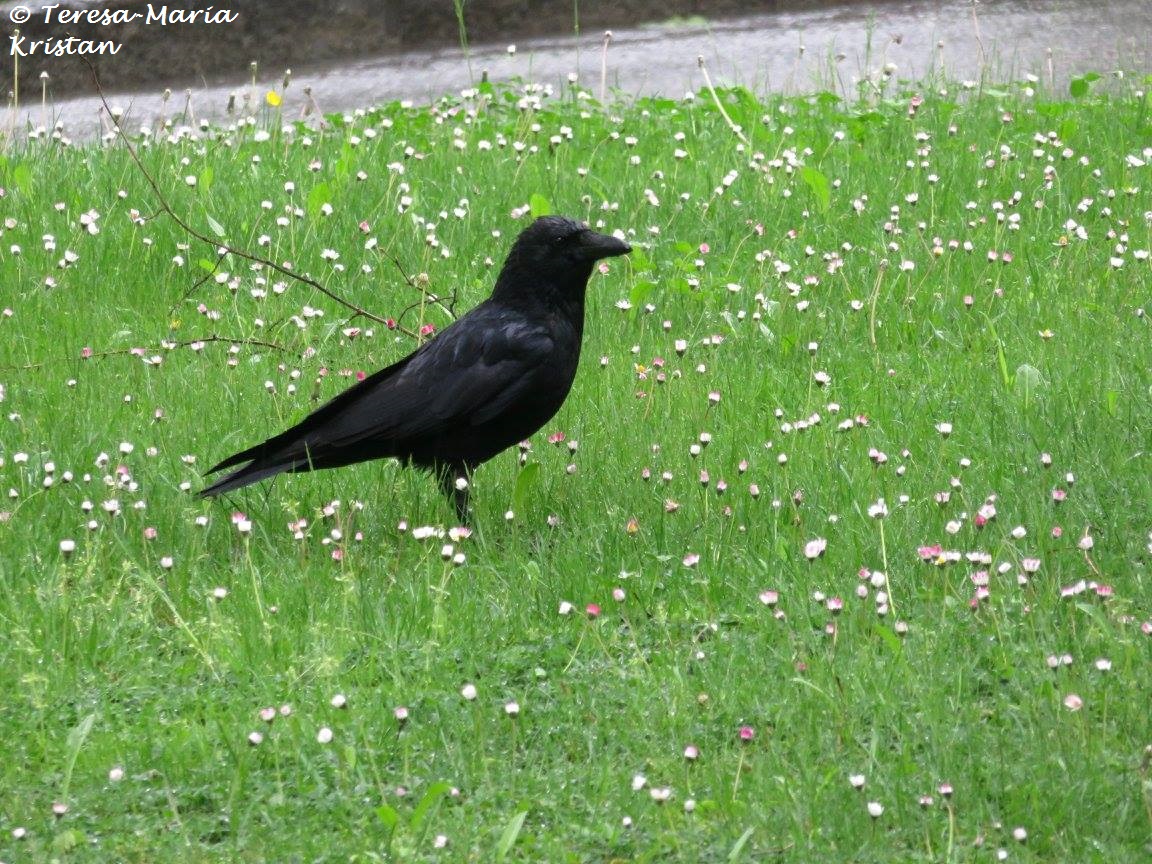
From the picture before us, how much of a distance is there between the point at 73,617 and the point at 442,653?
996mm

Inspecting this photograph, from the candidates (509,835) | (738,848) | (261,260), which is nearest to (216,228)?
(261,260)

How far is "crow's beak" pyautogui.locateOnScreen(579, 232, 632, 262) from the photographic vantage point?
5.61 m

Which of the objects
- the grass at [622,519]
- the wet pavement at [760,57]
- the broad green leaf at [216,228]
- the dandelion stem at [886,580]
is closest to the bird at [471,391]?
the grass at [622,519]

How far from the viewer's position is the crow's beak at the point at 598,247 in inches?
221

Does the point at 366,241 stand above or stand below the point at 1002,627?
above

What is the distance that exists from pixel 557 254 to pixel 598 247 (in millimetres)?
141

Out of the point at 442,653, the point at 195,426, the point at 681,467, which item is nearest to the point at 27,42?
the point at 195,426

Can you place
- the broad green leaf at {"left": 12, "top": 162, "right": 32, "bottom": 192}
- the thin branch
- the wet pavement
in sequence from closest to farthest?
the thin branch < the broad green leaf at {"left": 12, "top": 162, "right": 32, "bottom": 192} < the wet pavement

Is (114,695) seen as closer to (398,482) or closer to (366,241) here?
(398,482)

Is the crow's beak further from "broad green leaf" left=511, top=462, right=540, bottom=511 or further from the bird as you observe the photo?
"broad green leaf" left=511, top=462, right=540, bottom=511

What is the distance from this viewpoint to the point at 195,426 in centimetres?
585

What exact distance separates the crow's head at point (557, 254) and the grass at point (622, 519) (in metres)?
0.56

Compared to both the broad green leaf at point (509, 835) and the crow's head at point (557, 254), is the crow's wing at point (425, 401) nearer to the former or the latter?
the crow's head at point (557, 254)

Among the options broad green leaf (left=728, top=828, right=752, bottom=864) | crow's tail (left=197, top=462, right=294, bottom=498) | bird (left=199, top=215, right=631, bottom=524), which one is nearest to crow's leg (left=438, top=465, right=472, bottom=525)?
bird (left=199, top=215, right=631, bottom=524)
